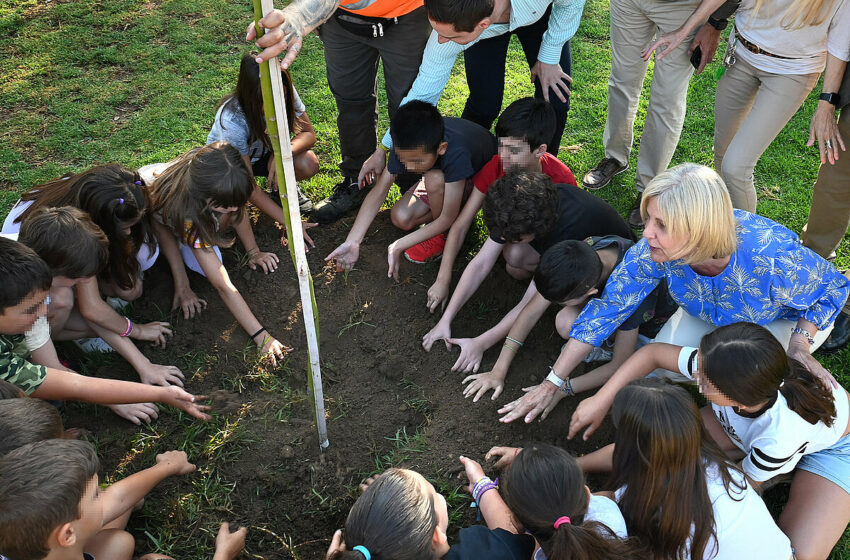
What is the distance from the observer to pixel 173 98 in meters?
Answer: 4.69

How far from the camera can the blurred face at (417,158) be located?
10.6 feet

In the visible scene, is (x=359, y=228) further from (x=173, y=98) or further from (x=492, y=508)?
(x=173, y=98)

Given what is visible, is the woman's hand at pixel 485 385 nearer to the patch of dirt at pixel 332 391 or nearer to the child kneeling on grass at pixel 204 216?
the patch of dirt at pixel 332 391

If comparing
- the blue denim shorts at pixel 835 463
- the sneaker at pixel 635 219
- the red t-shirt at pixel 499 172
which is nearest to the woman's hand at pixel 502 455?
the blue denim shorts at pixel 835 463

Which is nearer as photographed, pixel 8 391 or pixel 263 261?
pixel 8 391

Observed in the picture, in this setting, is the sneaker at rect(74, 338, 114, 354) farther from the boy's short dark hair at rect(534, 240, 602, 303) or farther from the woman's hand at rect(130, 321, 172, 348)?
the boy's short dark hair at rect(534, 240, 602, 303)

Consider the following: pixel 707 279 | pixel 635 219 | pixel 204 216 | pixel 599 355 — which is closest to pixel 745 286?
pixel 707 279

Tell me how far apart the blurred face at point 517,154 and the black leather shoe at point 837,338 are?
1.58m

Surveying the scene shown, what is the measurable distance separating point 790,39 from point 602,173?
51.7 inches

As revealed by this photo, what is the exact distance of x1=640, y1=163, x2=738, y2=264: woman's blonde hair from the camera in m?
2.37

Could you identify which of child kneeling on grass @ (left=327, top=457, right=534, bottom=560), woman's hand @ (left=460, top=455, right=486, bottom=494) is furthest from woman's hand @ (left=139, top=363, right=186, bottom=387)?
woman's hand @ (left=460, top=455, right=486, bottom=494)

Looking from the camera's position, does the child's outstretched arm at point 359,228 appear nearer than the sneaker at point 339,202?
Yes

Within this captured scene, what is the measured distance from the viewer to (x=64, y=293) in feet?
9.52

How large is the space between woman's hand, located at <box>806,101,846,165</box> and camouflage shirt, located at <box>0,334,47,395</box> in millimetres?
3300
